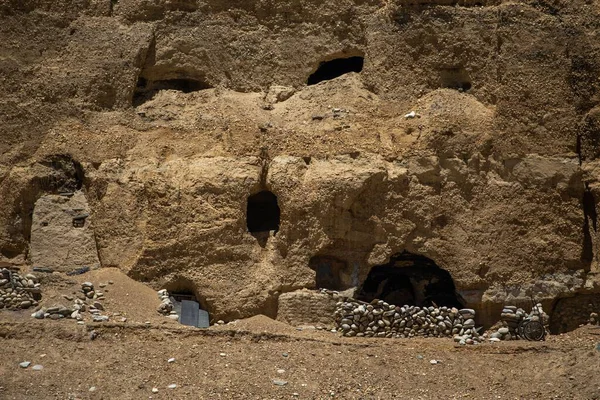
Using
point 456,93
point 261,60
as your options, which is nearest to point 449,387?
point 456,93

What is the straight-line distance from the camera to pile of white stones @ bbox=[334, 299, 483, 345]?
14.2 metres

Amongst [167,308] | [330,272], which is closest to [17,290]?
[167,308]

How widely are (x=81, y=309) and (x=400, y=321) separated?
4.21m

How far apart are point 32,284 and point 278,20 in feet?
19.2

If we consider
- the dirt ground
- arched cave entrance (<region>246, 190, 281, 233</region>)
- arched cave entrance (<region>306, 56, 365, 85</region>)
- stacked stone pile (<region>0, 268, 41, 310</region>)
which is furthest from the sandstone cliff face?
the dirt ground

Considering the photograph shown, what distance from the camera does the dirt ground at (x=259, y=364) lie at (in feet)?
39.5

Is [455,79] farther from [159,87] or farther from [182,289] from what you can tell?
[182,289]

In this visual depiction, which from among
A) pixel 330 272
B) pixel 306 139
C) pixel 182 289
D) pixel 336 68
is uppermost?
pixel 336 68

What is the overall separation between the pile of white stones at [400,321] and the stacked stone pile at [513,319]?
0.38 m

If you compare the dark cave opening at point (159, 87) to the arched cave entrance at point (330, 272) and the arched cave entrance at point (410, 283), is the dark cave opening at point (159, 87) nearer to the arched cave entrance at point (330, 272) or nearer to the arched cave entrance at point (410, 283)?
the arched cave entrance at point (330, 272)

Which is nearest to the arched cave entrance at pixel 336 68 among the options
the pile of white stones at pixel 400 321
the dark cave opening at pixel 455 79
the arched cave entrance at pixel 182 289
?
the dark cave opening at pixel 455 79

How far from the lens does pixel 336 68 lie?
688 inches

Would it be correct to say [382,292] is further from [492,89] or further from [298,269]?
[492,89]

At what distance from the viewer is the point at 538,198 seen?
49.7 ft
